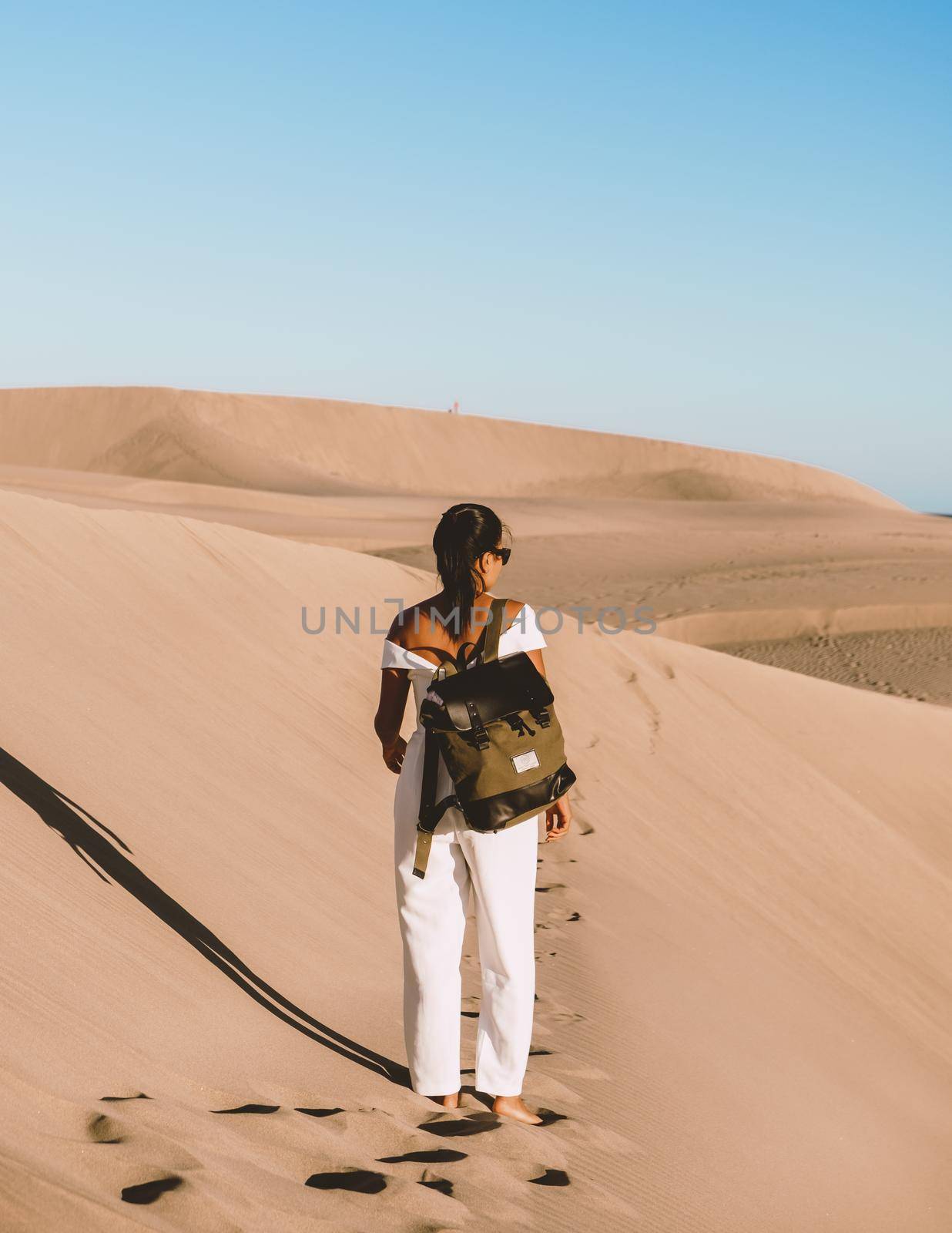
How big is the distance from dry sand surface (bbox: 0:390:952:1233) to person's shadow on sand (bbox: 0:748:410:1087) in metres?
0.01

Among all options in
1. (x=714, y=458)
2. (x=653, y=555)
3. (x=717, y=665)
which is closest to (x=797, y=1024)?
(x=717, y=665)

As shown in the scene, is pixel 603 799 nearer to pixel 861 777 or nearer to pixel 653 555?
pixel 861 777

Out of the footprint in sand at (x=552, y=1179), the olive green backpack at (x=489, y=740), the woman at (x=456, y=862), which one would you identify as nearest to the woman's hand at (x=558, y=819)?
the woman at (x=456, y=862)

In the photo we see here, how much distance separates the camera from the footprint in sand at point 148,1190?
2.05m

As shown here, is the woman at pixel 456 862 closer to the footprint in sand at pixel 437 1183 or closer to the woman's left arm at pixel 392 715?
the woman's left arm at pixel 392 715

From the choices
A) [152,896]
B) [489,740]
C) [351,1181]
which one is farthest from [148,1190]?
[152,896]

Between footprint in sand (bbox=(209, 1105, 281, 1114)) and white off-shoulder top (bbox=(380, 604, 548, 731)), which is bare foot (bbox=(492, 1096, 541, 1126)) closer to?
footprint in sand (bbox=(209, 1105, 281, 1114))

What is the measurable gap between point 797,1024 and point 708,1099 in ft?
4.71

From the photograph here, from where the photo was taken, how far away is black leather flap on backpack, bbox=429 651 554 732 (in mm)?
2746

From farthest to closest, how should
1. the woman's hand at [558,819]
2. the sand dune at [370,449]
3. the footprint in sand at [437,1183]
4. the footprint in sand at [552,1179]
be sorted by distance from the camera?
the sand dune at [370,449] → the woman's hand at [558,819] → the footprint in sand at [552,1179] → the footprint in sand at [437,1183]

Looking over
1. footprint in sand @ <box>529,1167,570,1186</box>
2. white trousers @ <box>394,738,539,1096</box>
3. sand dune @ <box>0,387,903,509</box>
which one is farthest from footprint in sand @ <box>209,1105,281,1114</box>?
sand dune @ <box>0,387,903,509</box>

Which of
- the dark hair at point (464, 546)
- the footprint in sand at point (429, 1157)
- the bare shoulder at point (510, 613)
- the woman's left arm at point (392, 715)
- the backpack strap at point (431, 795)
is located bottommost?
the footprint in sand at point (429, 1157)

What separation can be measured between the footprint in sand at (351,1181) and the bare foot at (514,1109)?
580 millimetres

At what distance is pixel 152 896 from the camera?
150 inches
